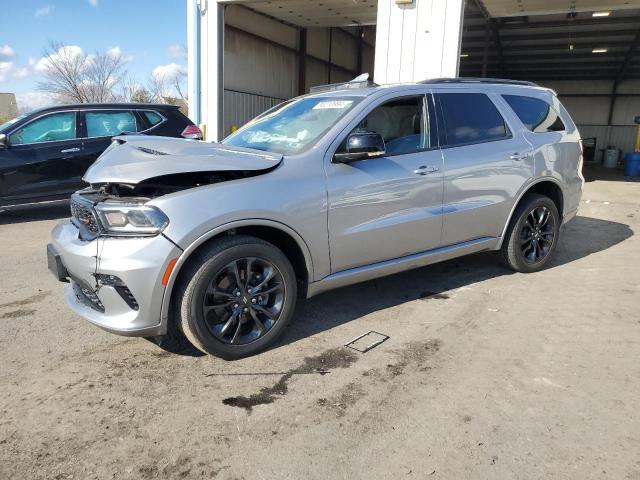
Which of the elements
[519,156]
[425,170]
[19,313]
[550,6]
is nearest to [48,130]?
[19,313]

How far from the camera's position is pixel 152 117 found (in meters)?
8.32

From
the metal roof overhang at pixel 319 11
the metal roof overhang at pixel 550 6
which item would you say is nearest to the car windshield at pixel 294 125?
the metal roof overhang at pixel 319 11

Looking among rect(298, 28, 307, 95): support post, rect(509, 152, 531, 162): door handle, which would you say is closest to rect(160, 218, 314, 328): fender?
rect(509, 152, 531, 162): door handle

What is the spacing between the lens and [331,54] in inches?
763

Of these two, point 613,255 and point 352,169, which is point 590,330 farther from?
point 613,255

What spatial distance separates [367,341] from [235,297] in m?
1.01

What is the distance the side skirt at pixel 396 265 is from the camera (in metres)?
3.62

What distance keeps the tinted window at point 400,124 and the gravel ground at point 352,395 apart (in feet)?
4.35

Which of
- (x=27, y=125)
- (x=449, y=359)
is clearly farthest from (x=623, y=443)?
(x=27, y=125)

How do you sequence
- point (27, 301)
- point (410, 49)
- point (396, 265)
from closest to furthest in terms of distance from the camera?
point (396, 265), point (27, 301), point (410, 49)

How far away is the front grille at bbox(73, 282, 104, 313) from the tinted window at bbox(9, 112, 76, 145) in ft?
16.8

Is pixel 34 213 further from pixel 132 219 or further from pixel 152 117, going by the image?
pixel 132 219

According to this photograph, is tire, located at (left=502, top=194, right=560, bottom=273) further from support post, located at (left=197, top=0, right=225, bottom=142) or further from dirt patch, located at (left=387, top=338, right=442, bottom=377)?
support post, located at (left=197, top=0, right=225, bottom=142)

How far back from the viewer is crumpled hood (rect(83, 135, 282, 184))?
3.00 m
